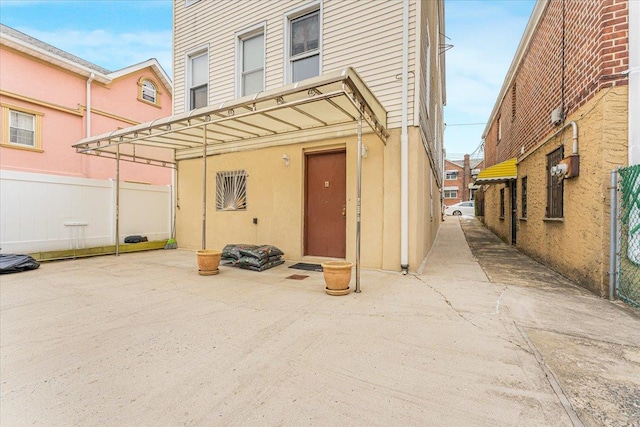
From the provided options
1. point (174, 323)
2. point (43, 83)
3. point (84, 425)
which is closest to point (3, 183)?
point (43, 83)

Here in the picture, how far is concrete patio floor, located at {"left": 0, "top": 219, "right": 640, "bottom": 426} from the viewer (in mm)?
1743

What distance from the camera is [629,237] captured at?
3770mm

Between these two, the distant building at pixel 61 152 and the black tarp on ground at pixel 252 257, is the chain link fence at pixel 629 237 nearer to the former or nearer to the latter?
the black tarp on ground at pixel 252 257

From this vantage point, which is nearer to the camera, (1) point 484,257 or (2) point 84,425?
(2) point 84,425

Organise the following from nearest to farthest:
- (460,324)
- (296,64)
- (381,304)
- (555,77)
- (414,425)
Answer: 1. (414,425)
2. (460,324)
3. (381,304)
4. (555,77)
5. (296,64)

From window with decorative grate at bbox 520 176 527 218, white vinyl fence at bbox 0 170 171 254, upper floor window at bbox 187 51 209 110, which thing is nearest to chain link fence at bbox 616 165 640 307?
window with decorative grate at bbox 520 176 527 218

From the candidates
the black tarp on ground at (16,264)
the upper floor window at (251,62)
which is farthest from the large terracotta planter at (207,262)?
the upper floor window at (251,62)

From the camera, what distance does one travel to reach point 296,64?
6.79 m

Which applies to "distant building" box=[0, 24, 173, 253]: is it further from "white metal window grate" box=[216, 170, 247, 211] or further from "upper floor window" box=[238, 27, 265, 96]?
"upper floor window" box=[238, 27, 265, 96]

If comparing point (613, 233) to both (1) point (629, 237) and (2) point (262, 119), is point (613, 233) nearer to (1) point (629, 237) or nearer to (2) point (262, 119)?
(1) point (629, 237)

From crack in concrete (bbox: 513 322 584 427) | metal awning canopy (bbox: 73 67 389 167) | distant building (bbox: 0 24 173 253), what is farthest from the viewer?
distant building (bbox: 0 24 173 253)

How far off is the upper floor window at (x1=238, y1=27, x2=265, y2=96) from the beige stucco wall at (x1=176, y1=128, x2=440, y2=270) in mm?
1737

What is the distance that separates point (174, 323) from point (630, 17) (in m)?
6.95

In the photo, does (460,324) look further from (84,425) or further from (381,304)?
(84,425)
